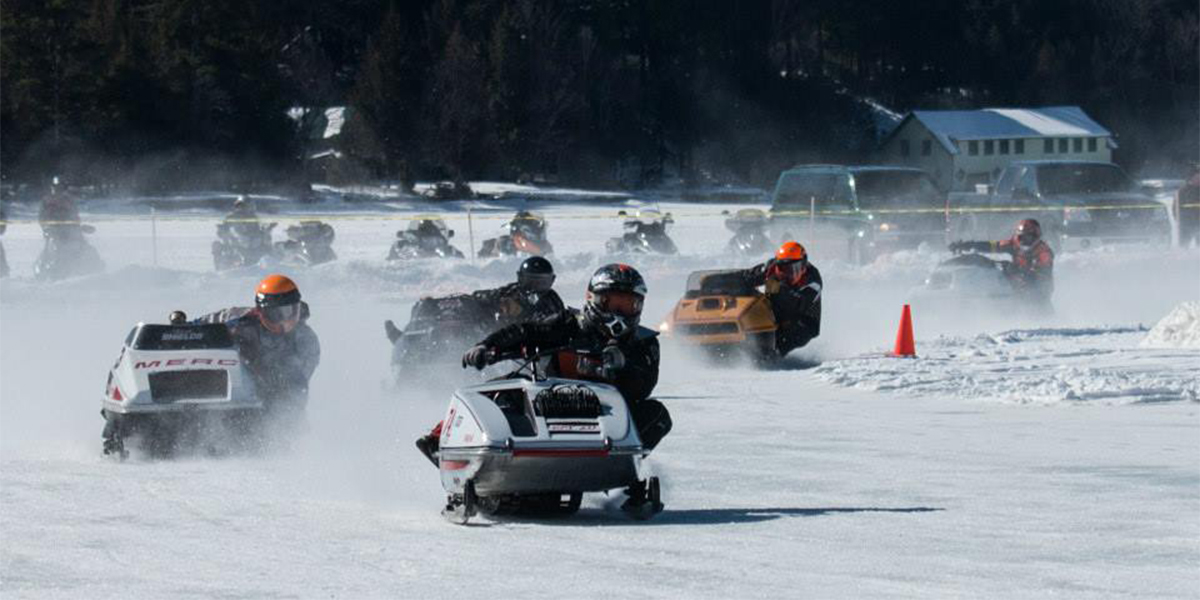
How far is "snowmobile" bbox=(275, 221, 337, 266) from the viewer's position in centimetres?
Answer: 3769

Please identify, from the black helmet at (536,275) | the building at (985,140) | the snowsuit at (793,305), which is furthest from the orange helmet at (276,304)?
the building at (985,140)

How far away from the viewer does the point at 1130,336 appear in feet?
77.9

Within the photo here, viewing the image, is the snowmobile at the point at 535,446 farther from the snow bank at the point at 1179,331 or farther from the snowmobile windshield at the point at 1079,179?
the snowmobile windshield at the point at 1079,179

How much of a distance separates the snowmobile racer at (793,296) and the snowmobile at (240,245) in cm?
1726

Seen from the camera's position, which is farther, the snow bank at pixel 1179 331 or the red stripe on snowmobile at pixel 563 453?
the snow bank at pixel 1179 331

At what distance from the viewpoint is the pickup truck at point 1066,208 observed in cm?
3712

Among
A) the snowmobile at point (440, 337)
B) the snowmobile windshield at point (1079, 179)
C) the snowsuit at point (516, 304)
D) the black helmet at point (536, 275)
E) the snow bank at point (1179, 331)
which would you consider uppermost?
the snowmobile windshield at point (1079, 179)

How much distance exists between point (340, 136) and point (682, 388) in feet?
191

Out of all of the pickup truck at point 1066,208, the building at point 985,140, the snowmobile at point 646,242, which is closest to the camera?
the pickup truck at point 1066,208

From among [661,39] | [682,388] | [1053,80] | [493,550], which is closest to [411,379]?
[682,388]

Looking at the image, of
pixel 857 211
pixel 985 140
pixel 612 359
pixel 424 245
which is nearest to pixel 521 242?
pixel 424 245

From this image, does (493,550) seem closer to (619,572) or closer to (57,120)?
(619,572)

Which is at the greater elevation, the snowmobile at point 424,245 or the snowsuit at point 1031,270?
the snowmobile at point 424,245

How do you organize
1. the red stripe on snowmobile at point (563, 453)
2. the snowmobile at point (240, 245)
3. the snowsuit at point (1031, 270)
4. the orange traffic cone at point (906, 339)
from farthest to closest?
the snowmobile at point (240, 245) < the snowsuit at point (1031, 270) < the orange traffic cone at point (906, 339) < the red stripe on snowmobile at point (563, 453)
